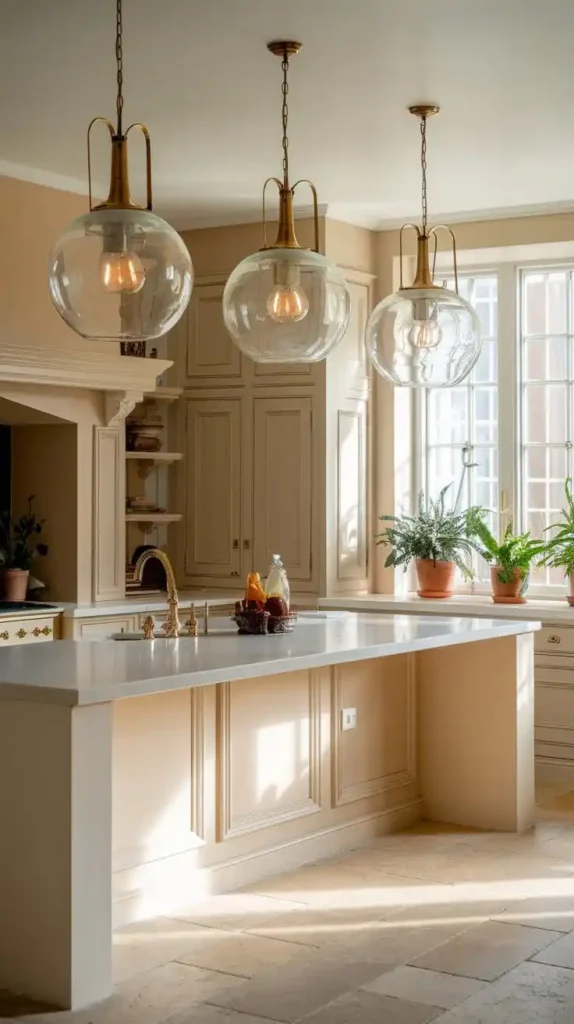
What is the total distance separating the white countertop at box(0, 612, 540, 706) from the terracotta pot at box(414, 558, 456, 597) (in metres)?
1.73

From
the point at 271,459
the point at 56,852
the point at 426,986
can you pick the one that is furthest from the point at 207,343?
the point at 426,986

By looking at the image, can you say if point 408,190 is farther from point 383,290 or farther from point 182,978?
point 182,978

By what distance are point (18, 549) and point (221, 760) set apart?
2.36 meters

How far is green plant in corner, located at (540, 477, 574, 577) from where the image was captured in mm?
6801

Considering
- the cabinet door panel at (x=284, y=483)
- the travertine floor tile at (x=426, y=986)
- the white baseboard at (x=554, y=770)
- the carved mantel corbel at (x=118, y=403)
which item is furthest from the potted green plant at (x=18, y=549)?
the travertine floor tile at (x=426, y=986)

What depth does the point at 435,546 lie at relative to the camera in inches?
280

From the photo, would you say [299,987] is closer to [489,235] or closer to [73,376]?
[73,376]

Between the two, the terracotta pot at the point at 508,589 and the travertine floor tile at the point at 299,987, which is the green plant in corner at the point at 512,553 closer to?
the terracotta pot at the point at 508,589

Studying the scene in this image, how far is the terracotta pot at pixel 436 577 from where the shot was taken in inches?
282

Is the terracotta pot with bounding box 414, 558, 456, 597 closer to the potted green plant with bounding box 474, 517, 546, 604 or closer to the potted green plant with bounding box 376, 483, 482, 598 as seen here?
the potted green plant with bounding box 376, 483, 482, 598

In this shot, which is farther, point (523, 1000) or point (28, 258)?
point (28, 258)

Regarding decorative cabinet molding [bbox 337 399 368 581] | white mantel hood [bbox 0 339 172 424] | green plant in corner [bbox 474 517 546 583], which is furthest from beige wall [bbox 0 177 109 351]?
green plant in corner [bbox 474 517 546 583]

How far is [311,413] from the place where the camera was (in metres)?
7.17

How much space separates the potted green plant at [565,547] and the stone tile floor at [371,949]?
186 cm
